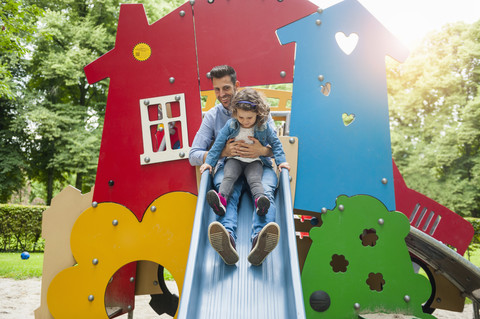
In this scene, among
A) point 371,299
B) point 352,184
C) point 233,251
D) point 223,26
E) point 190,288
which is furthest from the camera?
point 223,26

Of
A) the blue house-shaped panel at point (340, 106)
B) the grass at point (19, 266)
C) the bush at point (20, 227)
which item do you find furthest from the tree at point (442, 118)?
the bush at point (20, 227)

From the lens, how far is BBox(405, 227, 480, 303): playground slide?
3678 millimetres

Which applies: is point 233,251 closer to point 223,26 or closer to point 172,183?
point 172,183

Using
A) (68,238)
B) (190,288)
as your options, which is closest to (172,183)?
(68,238)

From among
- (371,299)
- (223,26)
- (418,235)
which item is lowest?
(371,299)

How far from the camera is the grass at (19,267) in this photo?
8703mm

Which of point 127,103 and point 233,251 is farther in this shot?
point 127,103

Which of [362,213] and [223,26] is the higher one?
[223,26]

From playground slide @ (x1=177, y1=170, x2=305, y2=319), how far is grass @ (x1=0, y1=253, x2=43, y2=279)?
7753 mm

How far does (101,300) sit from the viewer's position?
3514 mm

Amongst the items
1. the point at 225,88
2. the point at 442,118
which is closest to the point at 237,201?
the point at 225,88

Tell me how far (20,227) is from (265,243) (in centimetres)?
1205

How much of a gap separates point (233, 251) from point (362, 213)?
158 centimetres

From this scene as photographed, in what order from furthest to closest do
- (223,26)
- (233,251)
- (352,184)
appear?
(223,26) → (352,184) → (233,251)
